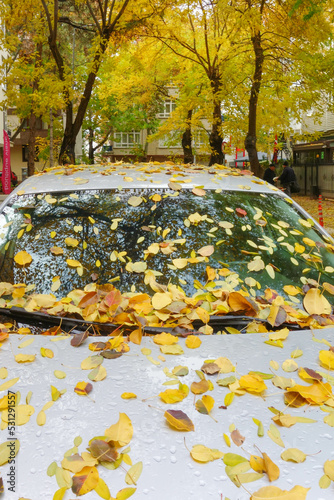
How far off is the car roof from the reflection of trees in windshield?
0.25 ft

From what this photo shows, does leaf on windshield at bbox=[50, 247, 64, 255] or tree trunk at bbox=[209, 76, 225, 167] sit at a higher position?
tree trunk at bbox=[209, 76, 225, 167]

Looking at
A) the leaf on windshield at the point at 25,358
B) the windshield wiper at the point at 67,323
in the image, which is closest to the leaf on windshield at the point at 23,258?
the windshield wiper at the point at 67,323

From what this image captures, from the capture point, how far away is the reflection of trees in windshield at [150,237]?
7.20 ft

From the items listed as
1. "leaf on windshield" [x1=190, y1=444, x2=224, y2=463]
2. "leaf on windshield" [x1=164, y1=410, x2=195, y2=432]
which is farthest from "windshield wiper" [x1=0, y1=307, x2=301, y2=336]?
"leaf on windshield" [x1=190, y1=444, x2=224, y2=463]

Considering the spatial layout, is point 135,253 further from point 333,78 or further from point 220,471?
point 333,78

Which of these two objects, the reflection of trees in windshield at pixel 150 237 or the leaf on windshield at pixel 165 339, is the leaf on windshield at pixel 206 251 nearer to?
the reflection of trees in windshield at pixel 150 237

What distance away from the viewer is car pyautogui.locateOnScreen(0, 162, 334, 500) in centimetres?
115

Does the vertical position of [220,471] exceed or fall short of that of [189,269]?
it falls short

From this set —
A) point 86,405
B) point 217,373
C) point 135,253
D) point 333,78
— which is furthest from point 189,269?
point 333,78

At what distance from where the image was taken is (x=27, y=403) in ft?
4.49

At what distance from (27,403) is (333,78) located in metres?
13.9

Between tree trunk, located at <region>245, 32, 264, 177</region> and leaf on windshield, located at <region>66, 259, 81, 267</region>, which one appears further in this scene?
tree trunk, located at <region>245, 32, 264, 177</region>

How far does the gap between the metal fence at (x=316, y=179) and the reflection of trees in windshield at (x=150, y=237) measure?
27878mm

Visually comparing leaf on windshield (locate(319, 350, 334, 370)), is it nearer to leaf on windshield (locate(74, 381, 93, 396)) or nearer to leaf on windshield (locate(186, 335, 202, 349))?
leaf on windshield (locate(186, 335, 202, 349))
